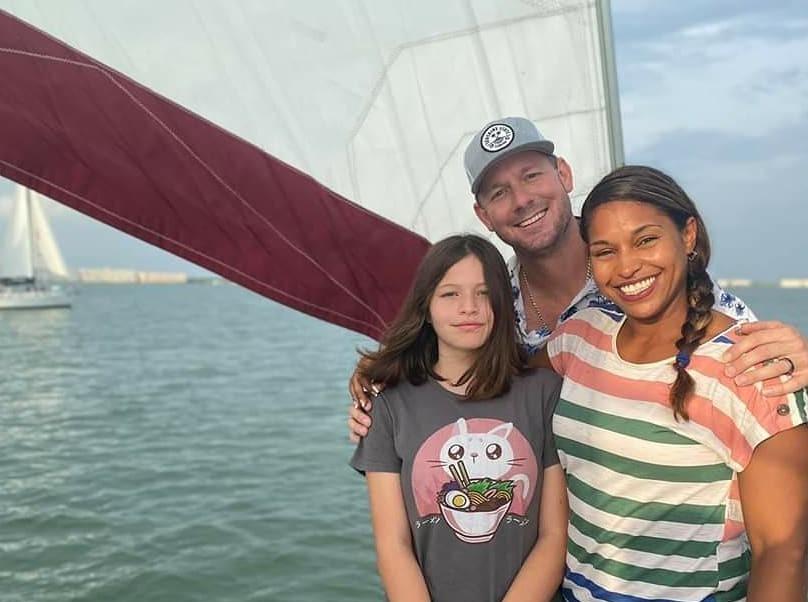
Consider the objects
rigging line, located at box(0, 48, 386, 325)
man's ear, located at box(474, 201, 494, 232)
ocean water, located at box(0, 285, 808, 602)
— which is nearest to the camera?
rigging line, located at box(0, 48, 386, 325)

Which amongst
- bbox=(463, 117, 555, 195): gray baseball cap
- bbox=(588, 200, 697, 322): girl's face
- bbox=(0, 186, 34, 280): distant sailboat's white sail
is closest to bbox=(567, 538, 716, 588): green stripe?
bbox=(588, 200, 697, 322): girl's face

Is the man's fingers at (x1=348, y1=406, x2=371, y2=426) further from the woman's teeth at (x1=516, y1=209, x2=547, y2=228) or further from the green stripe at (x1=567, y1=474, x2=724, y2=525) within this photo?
the woman's teeth at (x1=516, y1=209, x2=547, y2=228)

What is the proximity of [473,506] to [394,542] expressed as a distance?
8.0 inches

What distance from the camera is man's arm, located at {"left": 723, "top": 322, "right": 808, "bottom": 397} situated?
145cm

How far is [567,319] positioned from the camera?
2.03 m

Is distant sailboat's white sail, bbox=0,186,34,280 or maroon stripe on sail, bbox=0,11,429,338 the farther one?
distant sailboat's white sail, bbox=0,186,34,280

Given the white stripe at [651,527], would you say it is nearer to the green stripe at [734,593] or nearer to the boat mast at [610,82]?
the green stripe at [734,593]

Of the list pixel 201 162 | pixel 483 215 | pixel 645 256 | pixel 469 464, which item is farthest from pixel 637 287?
pixel 201 162

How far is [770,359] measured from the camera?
1.47 metres

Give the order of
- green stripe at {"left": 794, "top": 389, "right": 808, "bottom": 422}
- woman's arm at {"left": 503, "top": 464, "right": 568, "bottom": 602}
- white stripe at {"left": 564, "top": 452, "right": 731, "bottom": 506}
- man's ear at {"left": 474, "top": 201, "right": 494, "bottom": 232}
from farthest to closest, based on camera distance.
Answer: man's ear at {"left": 474, "top": 201, "right": 494, "bottom": 232} < woman's arm at {"left": 503, "top": 464, "right": 568, "bottom": 602} < white stripe at {"left": 564, "top": 452, "right": 731, "bottom": 506} < green stripe at {"left": 794, "top": 389, "right": 808, "bottom": 422}

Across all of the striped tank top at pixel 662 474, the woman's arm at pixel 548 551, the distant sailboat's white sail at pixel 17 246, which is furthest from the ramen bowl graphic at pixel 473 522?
the distant sailboat's white sail at pixel 17 246

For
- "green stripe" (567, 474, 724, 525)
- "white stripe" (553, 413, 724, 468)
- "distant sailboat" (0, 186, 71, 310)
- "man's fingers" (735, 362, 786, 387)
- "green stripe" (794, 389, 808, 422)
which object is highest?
"distant sailboat" (0, 186, 71, 310)

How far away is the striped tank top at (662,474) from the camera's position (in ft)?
4.91

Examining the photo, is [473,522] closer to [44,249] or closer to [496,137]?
[496,137]
